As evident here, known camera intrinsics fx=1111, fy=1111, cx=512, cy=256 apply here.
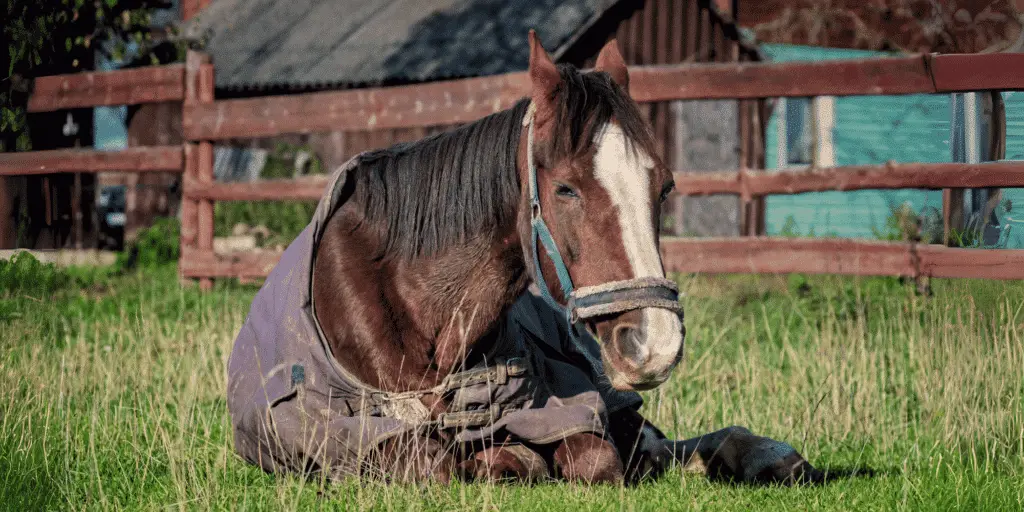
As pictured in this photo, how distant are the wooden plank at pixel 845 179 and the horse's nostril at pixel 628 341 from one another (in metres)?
3.29

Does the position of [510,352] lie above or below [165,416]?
above

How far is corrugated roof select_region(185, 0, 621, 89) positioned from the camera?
50.1 ft

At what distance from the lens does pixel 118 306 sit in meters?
7.57

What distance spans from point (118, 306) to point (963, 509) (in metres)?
5.89

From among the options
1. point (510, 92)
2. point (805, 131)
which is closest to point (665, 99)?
point (510, 92)

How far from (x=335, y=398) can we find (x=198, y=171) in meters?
5.96

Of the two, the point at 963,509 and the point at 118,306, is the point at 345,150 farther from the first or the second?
the point at 963,509

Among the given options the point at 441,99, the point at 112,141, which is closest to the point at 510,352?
the point at 441,99

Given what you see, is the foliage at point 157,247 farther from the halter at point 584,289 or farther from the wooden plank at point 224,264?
the halter at point 584,289

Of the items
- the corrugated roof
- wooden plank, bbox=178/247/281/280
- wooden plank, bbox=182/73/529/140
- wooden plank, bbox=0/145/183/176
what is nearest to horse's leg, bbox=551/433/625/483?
wooden plank, bbox=182/73/529/140

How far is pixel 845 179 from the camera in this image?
6.80 meters

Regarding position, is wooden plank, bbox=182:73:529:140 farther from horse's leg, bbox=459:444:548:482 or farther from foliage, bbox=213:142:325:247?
foliage, bbox=213:142:325:247

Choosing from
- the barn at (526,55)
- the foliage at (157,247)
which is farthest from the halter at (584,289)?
the barn at (526,55)

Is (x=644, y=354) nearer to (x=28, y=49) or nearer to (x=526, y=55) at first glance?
(x=28, y=49)
